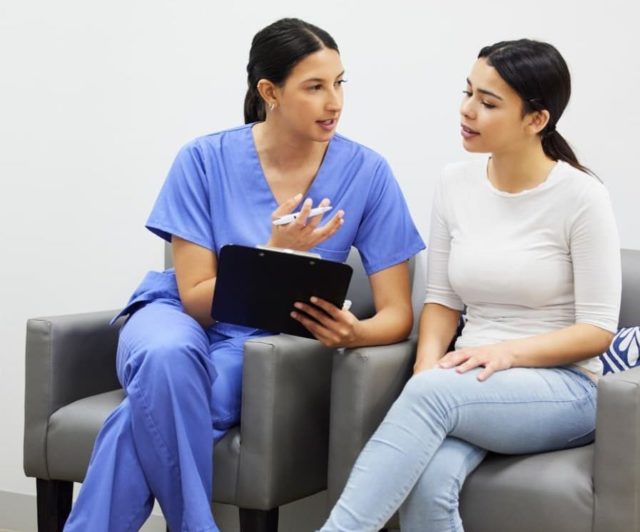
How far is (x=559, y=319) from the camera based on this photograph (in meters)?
1.93

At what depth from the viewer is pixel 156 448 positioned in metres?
1.86

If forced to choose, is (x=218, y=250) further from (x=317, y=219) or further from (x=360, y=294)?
(x=360, y=294)

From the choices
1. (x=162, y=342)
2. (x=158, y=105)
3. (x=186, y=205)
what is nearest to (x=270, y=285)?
(x=162, y=342)

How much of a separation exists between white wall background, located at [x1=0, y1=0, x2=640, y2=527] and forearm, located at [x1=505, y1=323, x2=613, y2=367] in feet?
1.66

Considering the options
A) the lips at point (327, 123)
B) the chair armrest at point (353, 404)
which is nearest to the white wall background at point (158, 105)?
the lips at point (327, 123)

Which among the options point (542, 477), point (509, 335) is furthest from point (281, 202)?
point (542, 477)

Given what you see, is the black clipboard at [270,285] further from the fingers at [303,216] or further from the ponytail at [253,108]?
the ponytail at [253,108]

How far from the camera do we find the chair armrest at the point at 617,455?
5.41ft

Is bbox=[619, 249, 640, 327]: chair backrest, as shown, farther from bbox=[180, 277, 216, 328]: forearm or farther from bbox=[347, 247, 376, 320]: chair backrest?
bbox=[180, 277, 216, 328]: forearm

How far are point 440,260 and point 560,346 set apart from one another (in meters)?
0.33

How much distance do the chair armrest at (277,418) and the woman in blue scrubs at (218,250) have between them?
66 millimetres

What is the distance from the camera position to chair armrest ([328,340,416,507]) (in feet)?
6.08

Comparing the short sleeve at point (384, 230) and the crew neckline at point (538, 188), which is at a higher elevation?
the crew neckline at point (538, 188)

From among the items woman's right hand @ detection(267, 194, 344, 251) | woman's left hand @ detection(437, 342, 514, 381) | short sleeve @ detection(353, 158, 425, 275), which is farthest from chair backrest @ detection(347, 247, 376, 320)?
woman's left hand @ detection(437, 342, 514, 381)
